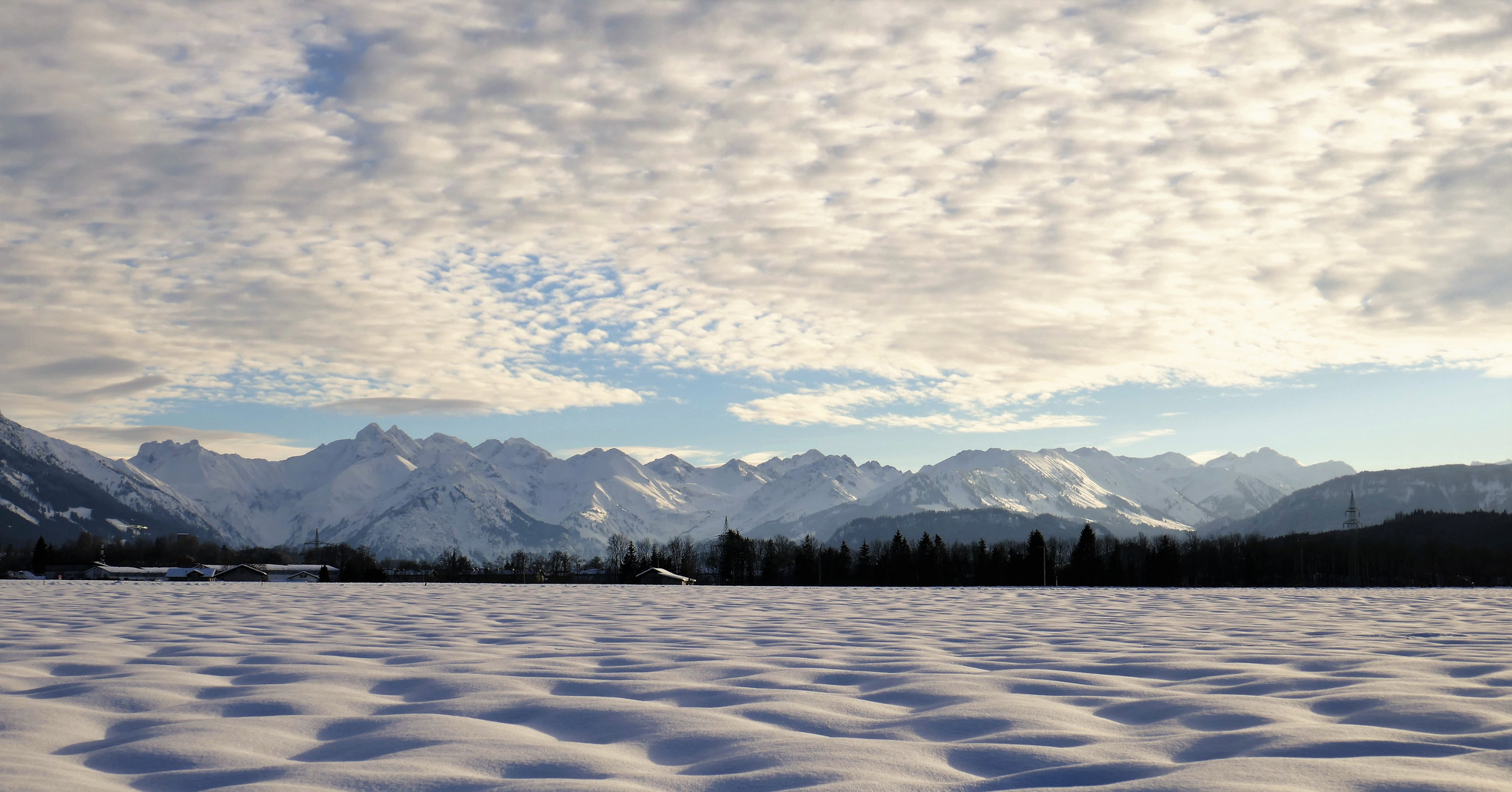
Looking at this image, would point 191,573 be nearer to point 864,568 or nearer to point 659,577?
point 659,577

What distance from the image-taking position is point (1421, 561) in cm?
12988

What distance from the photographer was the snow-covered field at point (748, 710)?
531cm

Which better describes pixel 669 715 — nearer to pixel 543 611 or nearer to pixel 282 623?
pixel 282 623

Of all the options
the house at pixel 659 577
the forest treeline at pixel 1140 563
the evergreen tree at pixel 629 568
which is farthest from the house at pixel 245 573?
the forest treeline at pixel 1140 563

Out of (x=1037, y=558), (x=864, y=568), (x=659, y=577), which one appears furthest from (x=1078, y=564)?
(x=659, y=577)

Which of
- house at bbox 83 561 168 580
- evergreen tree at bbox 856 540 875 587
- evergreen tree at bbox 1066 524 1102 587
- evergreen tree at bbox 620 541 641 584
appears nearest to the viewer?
evergreen tree at bbox 1066 524 1102 587

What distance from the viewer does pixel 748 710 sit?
24.8ft

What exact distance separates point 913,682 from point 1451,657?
7070 mm

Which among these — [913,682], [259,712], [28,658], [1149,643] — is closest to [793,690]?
[913,682]

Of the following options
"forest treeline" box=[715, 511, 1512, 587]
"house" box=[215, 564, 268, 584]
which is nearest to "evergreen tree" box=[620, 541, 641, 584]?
"forest treeline" box=[715, 511, 1512, 587]

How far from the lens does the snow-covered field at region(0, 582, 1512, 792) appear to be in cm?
531

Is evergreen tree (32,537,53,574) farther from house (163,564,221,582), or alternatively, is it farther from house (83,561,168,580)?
house (163,564,221,582)

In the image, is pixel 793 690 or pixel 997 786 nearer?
pixel 997 786

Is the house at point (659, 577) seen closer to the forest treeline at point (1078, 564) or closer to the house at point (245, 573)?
the forest treeline at point (1078, 564)
